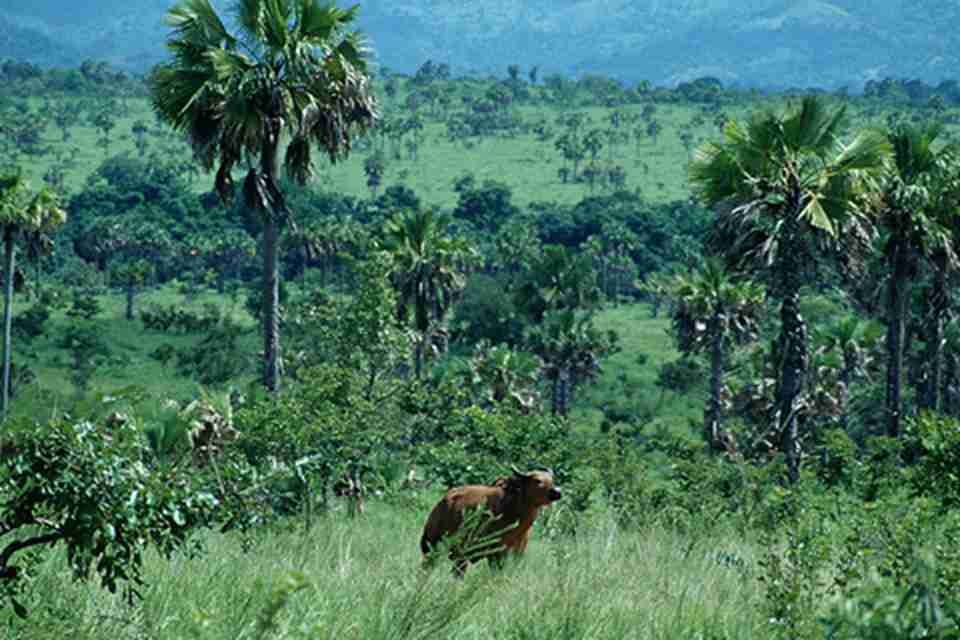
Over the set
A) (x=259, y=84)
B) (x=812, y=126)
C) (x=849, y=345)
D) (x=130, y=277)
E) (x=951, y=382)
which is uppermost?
(x=259, y=84)

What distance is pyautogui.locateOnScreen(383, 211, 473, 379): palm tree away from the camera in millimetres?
47938

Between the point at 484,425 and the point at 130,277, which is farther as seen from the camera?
the point at 130,277

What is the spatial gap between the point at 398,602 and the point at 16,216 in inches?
1682

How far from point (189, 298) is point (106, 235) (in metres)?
17.4

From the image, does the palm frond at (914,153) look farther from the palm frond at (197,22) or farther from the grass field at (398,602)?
the grass field at (398,602)

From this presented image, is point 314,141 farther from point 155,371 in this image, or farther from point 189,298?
point 189,298

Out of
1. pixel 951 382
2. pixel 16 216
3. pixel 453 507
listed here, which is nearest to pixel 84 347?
pixel 16 216

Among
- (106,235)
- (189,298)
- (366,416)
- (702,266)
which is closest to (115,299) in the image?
(189,298)

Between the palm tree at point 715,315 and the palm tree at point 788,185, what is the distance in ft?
80.2

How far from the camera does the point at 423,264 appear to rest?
47906 millimetres

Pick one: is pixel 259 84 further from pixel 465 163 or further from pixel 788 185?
pixel 465 163

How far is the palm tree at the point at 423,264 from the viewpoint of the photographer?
157 feet

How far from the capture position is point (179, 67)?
23219mm

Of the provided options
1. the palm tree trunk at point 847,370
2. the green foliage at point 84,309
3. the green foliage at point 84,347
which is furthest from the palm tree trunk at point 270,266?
the green foliage at point 84,309
